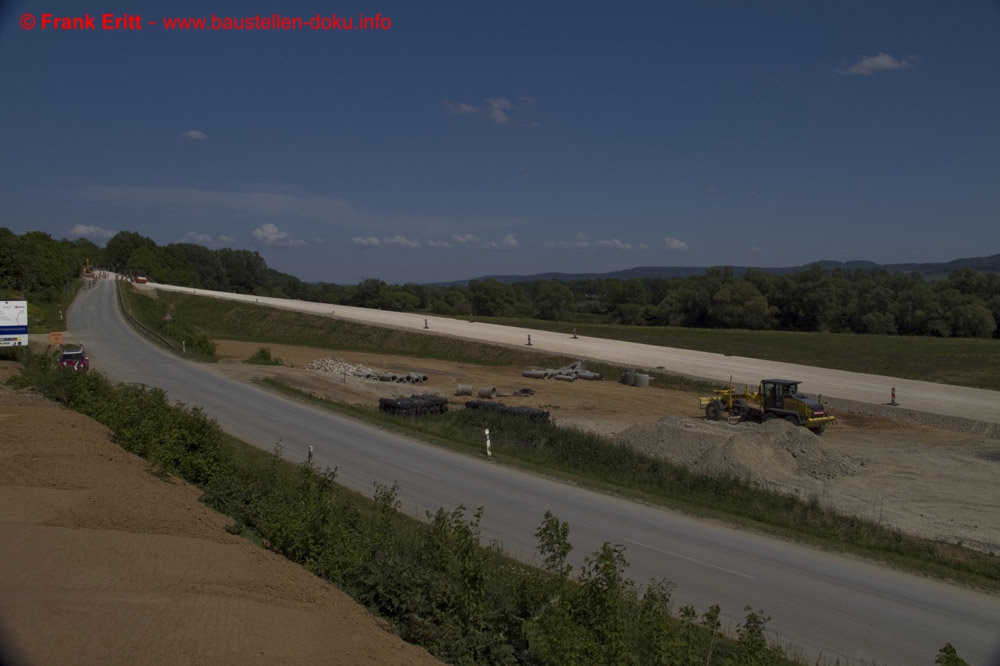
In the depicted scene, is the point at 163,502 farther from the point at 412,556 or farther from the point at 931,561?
the point at 931,561

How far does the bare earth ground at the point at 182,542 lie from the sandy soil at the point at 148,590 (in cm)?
2

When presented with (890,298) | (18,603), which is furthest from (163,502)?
(890,298)

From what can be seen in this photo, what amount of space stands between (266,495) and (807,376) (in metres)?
42.4

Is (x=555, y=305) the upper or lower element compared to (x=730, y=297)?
lower

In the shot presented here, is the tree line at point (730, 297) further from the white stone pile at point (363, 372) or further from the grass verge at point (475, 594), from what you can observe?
the grass verge at point (475, 594)

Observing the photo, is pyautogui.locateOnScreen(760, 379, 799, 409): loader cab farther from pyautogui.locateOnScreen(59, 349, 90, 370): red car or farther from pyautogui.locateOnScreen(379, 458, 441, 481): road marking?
pyautogui.locateOnScreen(59, 349, 90, 370): red car

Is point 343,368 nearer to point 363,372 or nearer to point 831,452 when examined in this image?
point 363,372

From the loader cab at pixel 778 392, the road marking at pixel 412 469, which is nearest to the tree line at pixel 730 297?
the road marking at pixel 412 469

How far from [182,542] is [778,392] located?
88.1 ft

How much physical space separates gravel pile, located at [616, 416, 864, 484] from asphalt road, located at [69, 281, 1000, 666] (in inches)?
241

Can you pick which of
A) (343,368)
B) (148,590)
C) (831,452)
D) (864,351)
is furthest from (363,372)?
(864,351)

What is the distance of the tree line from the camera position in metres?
78.3

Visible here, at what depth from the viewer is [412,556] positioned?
1050 centimetres

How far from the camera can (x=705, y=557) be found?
1428 cm
